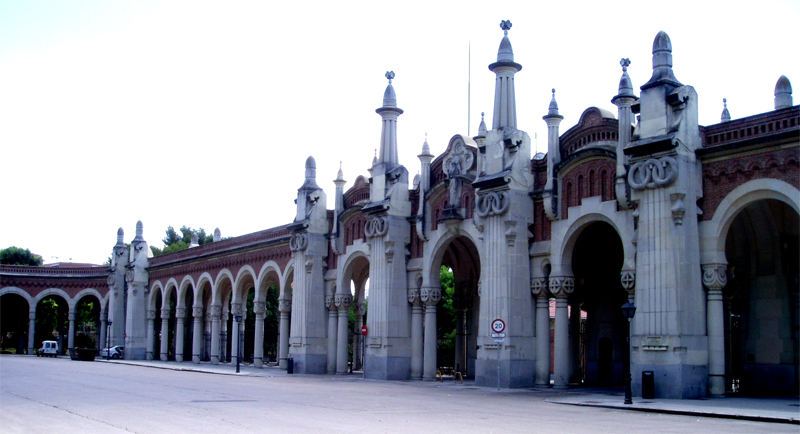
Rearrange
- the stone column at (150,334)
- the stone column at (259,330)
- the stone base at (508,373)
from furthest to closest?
the stone column at (150,334) < the stone column at (259,330) < the stone base at (508,373)

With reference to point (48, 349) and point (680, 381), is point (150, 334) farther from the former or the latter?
point (680, 381)

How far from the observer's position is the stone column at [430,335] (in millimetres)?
34250

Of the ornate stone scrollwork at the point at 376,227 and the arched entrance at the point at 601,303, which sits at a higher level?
the ornate stone scrollwork at the point at 376,227

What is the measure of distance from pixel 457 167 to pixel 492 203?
3816 mm

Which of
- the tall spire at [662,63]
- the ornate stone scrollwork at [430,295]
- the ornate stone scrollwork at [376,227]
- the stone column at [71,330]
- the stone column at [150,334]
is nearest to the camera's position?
the tall spire at [662,63]

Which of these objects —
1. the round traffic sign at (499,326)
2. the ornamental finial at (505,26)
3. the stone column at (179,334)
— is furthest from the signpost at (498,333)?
the stone column at (179,334)

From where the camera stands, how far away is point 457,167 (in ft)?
109

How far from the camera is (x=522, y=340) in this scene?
29281 mm

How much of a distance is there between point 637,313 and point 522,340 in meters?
5.72

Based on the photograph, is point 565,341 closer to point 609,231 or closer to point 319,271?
point 609,231

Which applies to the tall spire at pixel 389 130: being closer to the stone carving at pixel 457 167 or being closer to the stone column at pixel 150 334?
the stone carving at pixel 457 167

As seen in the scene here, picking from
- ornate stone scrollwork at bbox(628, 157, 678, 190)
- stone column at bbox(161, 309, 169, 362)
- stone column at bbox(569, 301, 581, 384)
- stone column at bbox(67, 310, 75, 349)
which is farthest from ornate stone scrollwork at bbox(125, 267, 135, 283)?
ornate stone scrollwork at bbox(628, 157, 678, 190)

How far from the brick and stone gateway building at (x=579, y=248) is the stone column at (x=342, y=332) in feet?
0.25

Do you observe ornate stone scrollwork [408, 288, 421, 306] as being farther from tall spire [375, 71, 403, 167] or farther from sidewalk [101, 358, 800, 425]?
sidewalk [101, 358, 800, 425]
